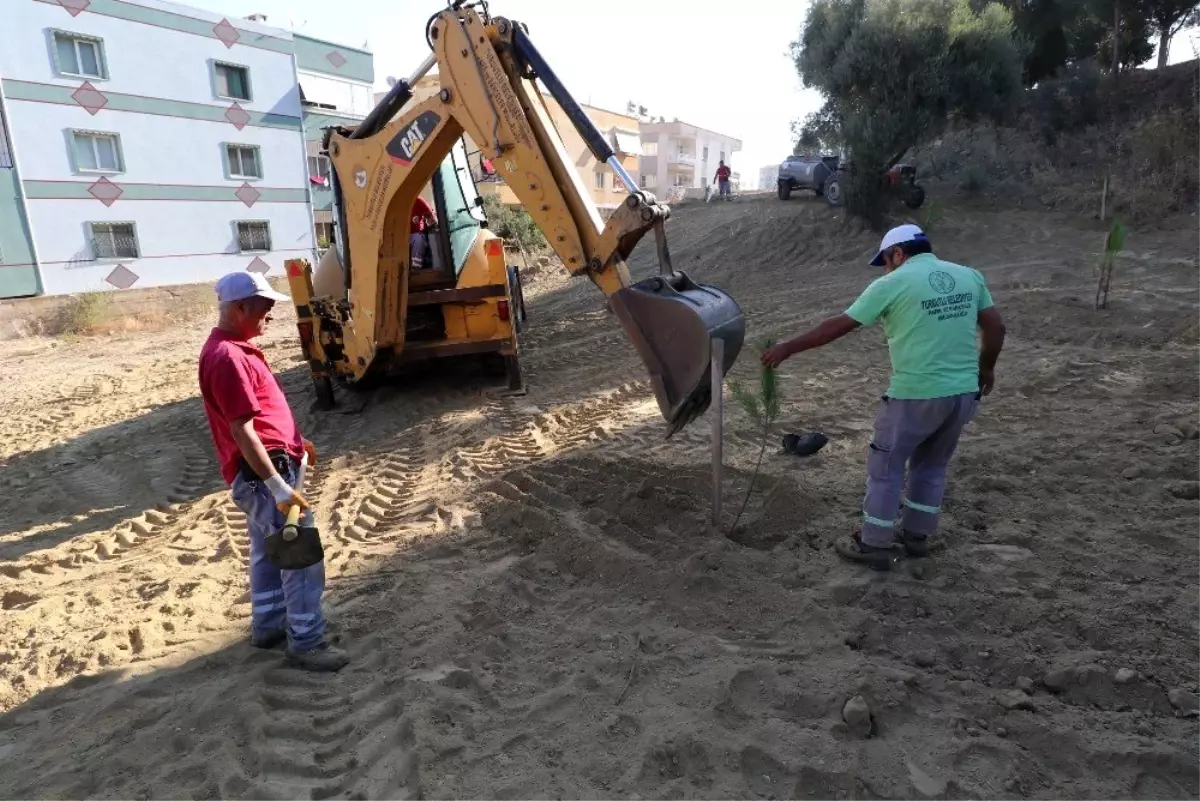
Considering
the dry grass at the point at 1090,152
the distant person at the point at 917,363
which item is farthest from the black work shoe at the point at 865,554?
the dry grass at the point at 1090,152

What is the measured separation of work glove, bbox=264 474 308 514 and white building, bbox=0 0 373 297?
18.4 m

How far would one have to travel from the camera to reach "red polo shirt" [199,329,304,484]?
289 cm

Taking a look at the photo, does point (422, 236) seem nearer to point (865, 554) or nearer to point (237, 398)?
point (237, 398)

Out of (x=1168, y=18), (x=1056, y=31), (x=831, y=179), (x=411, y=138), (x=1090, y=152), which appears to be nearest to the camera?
(x=411, y=138)

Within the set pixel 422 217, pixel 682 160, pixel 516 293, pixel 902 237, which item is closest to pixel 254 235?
pixel 516 293

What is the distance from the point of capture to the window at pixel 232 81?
19344 mm

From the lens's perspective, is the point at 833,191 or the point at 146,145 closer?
the point at 833,191

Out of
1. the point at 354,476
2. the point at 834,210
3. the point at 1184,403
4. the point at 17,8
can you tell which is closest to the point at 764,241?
the point at 834,210

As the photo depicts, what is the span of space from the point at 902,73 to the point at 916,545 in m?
14.2

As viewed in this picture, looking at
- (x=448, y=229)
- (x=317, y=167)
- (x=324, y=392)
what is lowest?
(x=324, y=392)

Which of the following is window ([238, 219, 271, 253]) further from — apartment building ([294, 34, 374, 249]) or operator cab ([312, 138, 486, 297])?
operator cab ([312, 138, 486, 297])

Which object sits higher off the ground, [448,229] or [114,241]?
[114,241]

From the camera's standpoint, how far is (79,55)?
16984mm

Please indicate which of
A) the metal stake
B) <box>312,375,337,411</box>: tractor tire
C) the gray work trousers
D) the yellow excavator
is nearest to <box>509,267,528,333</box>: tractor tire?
the yellow excavator
